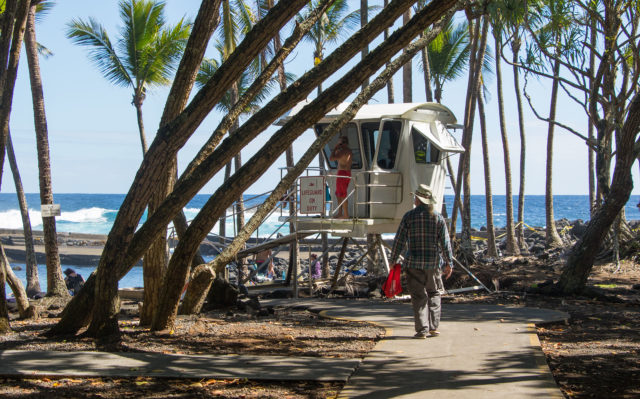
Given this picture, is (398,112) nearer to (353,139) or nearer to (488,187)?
(353,139)

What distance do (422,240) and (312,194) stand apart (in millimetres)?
6275

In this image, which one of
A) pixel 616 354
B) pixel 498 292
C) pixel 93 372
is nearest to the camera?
pixel 93 372

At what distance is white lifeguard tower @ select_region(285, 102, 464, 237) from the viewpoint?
50.8ft

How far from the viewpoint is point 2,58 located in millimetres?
9641

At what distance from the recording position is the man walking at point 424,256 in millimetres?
9000

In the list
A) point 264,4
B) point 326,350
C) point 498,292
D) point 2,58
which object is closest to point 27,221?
point 264,4

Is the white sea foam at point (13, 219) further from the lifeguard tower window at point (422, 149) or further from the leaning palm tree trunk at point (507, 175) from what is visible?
the lifeguard tower window at point (422, 149)

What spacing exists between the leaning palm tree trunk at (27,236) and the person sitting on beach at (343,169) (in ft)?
30.6

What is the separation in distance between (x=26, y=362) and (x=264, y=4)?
1809 cm

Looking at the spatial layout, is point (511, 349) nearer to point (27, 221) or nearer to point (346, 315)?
point (346, 315)

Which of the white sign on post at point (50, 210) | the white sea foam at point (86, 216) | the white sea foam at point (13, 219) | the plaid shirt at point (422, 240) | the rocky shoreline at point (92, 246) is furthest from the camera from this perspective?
the white sea foam at point (86, 216)

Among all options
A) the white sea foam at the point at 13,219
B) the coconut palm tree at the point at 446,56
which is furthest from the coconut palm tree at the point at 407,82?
the white sea foam at the point at 13,219

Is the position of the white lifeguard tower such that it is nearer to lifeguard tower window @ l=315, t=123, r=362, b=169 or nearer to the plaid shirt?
lifeguard tower window @ l=315, t=123, r=362, b=169

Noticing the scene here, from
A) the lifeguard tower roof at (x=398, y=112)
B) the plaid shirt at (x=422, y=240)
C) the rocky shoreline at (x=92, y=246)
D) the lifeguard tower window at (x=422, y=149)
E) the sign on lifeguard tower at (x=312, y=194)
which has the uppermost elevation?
the lifeguard tower roof at (x=398, y=112)
